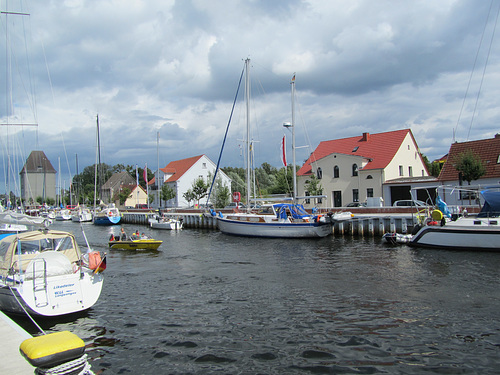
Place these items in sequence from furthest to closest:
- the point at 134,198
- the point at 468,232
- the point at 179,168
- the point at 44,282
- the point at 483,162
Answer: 1. the point at 134,198
2. the point at 179,168
3. the point at 483,162
4. the point at 468,232
5. the point at 44,282

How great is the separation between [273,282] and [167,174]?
74.6 metres

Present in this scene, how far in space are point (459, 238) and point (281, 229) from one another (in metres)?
13.9

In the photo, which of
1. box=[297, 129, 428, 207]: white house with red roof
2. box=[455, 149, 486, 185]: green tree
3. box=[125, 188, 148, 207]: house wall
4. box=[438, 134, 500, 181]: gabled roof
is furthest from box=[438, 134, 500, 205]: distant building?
box=[125, 188, 148, 207]: house wall

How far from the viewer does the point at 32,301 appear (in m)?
11.0

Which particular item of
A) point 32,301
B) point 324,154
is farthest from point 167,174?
point 32,301

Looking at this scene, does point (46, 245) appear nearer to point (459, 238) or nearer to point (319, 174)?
point (459, 238)

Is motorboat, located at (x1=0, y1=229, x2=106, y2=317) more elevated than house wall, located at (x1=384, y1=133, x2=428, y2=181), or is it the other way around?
house wall, located at (x1=384, y1=133, x2=428, y2=181)

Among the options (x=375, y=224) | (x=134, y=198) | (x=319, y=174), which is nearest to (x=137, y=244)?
(x=375, y=224)

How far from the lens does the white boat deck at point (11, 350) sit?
20.8ft

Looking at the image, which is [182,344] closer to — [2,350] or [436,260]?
[2,350]

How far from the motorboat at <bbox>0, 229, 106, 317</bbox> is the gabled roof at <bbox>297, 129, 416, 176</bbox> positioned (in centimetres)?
3830

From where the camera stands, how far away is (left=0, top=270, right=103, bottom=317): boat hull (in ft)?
36.3

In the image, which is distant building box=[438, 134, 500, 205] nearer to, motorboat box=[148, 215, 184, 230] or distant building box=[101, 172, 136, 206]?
motorboat box=[148, 215, 184, 230]

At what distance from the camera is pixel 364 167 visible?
49719mm
